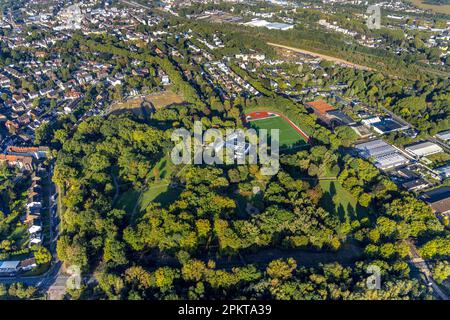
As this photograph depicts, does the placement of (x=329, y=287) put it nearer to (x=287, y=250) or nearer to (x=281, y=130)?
(x=287, y=250)

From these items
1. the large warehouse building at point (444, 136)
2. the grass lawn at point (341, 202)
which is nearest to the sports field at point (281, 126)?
the grass lawn at point (341, 202)

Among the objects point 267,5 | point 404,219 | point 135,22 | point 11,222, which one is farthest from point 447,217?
point 267,5

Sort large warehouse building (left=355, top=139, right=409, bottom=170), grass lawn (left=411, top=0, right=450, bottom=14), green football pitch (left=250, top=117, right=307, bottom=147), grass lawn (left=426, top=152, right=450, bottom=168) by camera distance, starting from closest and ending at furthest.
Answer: large warehouse building (left=355, top=139, right=409, bottom=170), grass lawn (left=426, top=152, right=450, bottom=168), green football pitch (left=250, top=117, right=307, bottom=147), grass lawn (left=411, top=0, right=450, bottom=14)

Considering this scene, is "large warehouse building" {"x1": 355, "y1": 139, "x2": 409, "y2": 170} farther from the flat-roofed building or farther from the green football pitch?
the green football pitch

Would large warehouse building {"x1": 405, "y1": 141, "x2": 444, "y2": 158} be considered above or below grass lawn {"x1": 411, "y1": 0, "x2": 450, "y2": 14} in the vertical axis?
below

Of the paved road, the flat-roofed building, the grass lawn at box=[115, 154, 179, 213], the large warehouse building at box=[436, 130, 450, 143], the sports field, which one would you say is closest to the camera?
the flat-roofed building

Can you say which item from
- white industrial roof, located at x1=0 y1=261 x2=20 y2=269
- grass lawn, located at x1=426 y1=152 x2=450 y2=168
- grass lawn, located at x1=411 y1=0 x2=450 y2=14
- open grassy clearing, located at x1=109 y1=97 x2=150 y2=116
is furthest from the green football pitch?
grass lawn, located at x1=411 y1=0 x2=450 y2=14

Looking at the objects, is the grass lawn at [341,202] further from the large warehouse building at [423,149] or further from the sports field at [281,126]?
the large warehouse building at [423,149]
